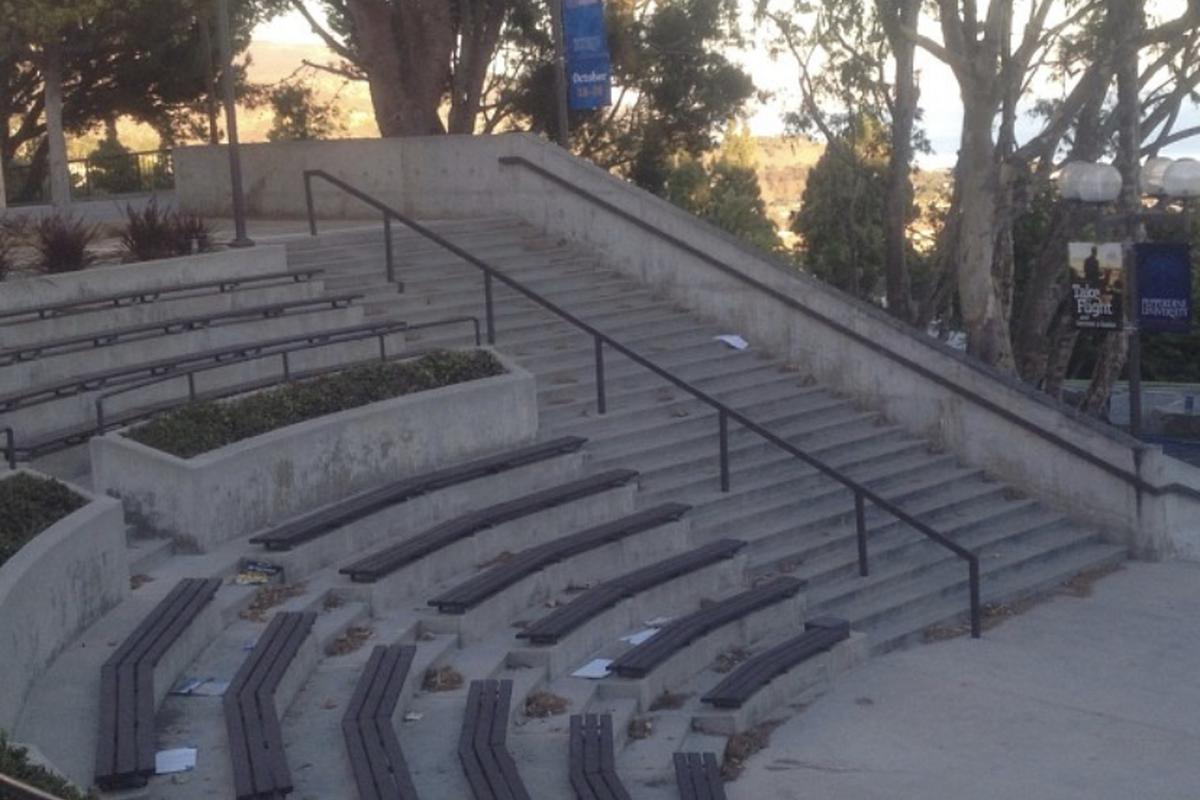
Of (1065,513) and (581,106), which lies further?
(581,106)

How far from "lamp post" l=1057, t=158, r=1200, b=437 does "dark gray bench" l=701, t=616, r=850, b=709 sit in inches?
197

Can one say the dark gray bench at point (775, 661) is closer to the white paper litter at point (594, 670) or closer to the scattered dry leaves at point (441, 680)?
the white paper litter at point (594, 670)

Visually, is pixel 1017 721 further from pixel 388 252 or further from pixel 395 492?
pixel 388 252

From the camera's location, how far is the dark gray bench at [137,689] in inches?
314

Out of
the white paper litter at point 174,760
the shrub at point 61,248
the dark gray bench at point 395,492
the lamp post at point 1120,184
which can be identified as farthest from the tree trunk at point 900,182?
the white paper litter at point 174,760

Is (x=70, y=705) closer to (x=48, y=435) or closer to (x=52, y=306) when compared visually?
(x=48, y=435)

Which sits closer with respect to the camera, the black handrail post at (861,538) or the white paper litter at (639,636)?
the white paper litter at (639,636)

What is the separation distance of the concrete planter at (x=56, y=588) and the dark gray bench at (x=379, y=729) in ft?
5.49

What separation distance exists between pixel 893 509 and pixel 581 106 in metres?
10.9

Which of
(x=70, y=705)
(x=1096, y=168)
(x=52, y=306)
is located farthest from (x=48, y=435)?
(x=1096, y=168)

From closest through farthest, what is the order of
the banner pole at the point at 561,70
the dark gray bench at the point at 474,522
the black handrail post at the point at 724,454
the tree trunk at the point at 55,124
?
1. the dark gray bench at the point at 474,522
2. the black handrail post at the point at 724,454
3. the banner pole at the point at 561,70
4. the tree trunk at the point at 55,124

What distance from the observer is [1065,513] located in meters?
17.5

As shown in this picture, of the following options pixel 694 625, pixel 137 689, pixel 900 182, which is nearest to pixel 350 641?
pixel 137 689

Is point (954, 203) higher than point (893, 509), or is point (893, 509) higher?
point (954, 203)
